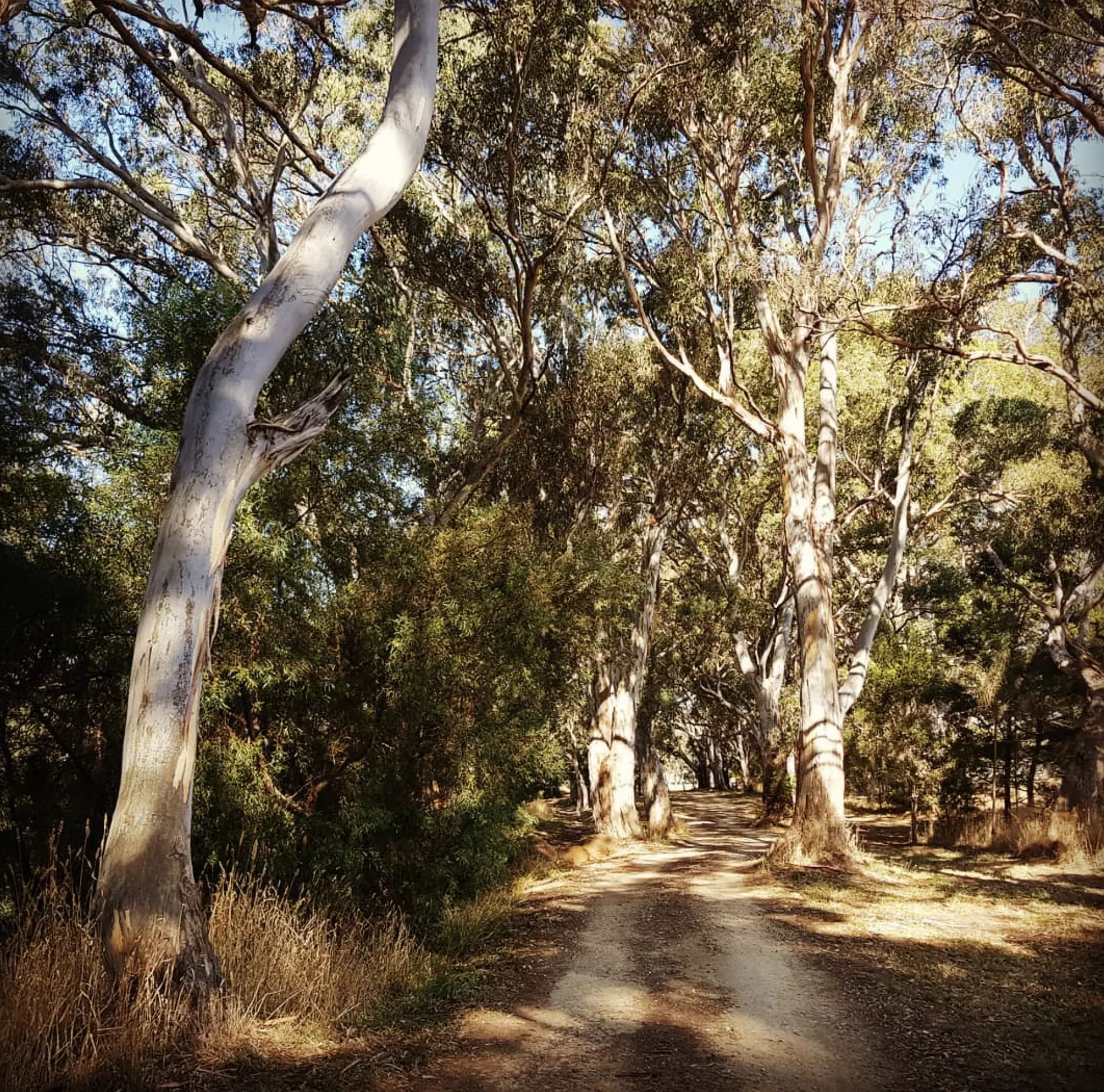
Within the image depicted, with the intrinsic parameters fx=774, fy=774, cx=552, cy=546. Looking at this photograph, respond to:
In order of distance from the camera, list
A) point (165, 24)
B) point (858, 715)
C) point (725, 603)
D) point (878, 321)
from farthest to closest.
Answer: point (725, 603)
point (858, 715)
point (878, 321)
point (165, 24)

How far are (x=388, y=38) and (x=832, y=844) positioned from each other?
50.9 feet

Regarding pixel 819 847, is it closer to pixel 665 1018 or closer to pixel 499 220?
pixel 665 1018

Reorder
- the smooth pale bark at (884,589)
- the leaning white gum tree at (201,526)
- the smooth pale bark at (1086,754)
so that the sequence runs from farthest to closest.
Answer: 1. the smooth pale bark at (1086,754)
2. the smooth pale bark at (884,589)
3. the leaning white gum tree at (201,526)

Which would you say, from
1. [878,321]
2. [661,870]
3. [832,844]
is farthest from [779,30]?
[661,870]

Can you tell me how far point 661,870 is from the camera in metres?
11.8

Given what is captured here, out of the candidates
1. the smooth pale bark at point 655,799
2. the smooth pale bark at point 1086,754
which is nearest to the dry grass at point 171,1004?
the smooth pale bark at point 1086,754

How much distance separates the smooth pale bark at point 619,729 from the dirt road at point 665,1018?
7.16 metres

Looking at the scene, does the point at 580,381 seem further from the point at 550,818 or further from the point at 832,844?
the point at 550,818

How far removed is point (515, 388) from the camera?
13.6 metres

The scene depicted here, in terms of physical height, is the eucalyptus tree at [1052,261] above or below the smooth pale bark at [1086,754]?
above

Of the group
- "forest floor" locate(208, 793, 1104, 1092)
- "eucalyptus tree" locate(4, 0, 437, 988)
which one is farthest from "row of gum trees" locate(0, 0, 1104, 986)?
"forest floor" locate(208, 793, 1104, 1092)

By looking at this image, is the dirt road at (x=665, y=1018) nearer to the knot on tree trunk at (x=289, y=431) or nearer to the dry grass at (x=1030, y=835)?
the knot on tree trunk at (x=289, y=431)

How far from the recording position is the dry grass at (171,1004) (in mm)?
3670

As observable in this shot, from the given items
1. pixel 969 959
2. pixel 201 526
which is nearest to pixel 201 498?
pixel 201 526
